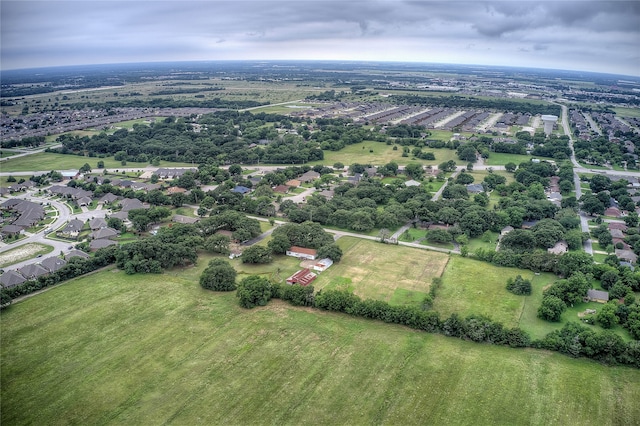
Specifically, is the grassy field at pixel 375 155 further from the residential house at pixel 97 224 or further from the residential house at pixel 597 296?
the residential house at pixel 597 296

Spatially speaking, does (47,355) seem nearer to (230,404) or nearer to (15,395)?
(15,395)

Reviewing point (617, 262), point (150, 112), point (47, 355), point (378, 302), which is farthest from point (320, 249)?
Result: point (150, 112)

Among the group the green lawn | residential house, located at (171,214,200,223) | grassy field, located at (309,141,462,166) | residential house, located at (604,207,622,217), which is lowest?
residential house, located at (604,207,622,217)

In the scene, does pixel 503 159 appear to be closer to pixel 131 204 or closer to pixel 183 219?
pixel 183 219

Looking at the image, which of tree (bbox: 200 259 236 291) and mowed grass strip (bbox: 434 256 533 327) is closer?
mowed grass strip (bbox: 434 256 533 327)

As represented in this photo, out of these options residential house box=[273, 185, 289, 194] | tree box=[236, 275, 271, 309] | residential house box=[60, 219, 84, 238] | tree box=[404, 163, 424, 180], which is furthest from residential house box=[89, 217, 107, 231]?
tree box=[404, 163, 424, 180]

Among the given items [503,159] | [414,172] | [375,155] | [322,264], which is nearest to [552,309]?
[322,264]

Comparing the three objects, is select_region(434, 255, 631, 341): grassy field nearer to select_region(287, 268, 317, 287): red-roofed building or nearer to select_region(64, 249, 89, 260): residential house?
select_region(287, 268, 317, 287): red-roofed building
